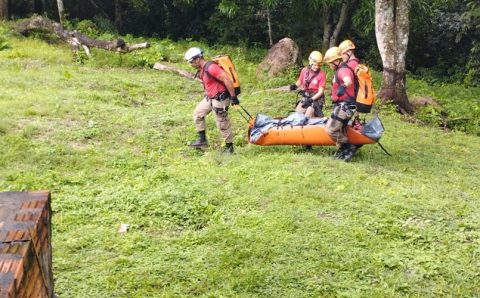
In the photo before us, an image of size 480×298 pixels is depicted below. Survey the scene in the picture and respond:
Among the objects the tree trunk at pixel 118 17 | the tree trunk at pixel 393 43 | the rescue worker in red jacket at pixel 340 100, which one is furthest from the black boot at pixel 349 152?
the tree trunk at pixel 118 17

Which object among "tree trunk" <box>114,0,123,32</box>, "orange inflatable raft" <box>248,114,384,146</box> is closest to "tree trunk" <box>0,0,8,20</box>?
"tree trunk" <box>114,0,123,32</box>

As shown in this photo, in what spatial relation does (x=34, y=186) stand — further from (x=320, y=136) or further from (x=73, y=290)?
(x=320, y=136)

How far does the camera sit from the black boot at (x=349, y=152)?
8.88 m

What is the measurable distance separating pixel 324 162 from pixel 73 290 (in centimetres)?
448

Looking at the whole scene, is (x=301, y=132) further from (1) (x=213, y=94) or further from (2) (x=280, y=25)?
(2) (x=280, y=25)

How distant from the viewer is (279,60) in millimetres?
15164

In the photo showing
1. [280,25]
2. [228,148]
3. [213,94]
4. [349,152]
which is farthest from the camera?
[280,25]

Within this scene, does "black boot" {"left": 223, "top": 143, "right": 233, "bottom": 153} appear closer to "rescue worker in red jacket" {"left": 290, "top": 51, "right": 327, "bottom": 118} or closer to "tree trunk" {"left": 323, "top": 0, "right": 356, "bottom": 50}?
"rescue worker in red jacket" {"left": 290, "top": 51, "right": 327, "bottom": 118}

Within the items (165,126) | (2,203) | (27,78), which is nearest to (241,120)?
(165,126)

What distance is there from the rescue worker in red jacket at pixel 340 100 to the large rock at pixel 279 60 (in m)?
6.23

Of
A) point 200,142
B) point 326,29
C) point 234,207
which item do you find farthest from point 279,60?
point 234,207

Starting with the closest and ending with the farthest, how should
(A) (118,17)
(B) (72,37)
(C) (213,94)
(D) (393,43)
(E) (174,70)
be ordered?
(C) (213,94) < (D) (393,43) < (E) (174,70) < (B) (72,37) < (A) (118,17)

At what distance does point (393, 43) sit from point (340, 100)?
469cm

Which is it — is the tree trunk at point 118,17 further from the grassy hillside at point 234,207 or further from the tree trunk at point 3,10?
the grassy hillside at point 234,207
